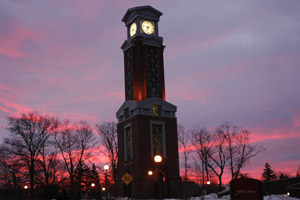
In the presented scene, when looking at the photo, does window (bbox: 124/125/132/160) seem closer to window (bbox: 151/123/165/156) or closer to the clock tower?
the clock tower

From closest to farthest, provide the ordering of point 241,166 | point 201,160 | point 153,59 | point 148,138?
1. point 148,138
2. point 153,59
3. point 241,166
4. point 201,160

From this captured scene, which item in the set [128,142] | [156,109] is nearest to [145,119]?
[156,109]

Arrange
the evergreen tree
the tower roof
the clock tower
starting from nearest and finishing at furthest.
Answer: the clock tower → the tower roof → the evergreen tree

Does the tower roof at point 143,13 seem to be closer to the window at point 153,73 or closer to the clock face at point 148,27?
the clock face at point 148,27

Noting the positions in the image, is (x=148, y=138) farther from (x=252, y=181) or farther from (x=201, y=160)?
(x=252, y=181)

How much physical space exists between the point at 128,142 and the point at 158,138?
16.4 ft

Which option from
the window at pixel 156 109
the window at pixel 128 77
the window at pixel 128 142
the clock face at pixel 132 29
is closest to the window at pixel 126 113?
the window at pixel 128 142

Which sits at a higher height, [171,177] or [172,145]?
[172,145]

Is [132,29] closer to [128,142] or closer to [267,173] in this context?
[128,142]

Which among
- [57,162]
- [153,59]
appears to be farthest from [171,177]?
[57,162]

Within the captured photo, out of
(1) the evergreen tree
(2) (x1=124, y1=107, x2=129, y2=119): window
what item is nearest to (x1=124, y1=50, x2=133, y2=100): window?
(2) (x1=124, y1=107, x2=129, y2=119): window

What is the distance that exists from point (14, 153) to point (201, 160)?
3335cm

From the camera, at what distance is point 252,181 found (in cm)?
2055

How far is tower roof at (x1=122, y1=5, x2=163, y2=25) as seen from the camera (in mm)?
61594
